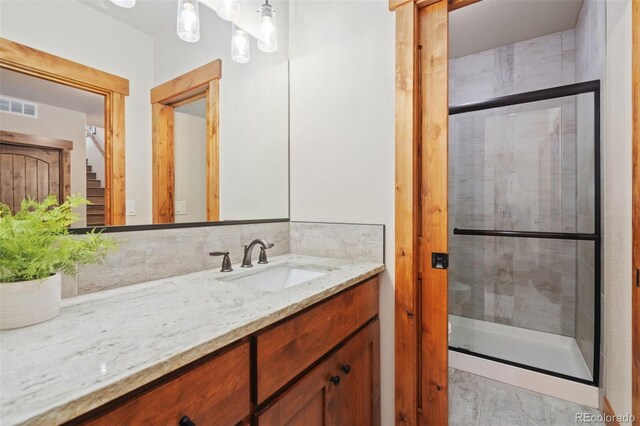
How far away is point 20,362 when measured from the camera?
520 mm

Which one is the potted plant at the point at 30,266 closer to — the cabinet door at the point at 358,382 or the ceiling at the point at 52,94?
the ceiling at the point at 52,94

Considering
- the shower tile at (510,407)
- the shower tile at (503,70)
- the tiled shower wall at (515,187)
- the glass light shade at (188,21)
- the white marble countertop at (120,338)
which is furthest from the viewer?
the shower tile at (503,70)

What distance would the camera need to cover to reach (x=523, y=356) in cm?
214

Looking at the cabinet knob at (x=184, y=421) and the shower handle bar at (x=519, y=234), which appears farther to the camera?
the shower handle bar at (x=519, y=234)

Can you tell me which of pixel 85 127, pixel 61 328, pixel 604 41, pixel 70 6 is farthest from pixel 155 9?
pixel 604 41

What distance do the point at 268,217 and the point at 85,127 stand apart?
34.0 inches

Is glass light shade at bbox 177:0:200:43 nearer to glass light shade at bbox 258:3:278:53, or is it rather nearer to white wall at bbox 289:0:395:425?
glass light shade at bbox 258:3:278:53

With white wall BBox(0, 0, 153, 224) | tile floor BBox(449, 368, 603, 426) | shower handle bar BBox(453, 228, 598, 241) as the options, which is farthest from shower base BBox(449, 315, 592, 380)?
white wall BBox(0, 0, 153, 224)

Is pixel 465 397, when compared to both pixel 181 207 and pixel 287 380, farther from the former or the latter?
pixel 181 207

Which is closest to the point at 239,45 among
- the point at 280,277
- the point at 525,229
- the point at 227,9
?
the point at 227,9

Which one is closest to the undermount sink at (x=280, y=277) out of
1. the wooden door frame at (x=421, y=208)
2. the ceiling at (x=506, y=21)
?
the wooden door frame at (x=421, y=208)

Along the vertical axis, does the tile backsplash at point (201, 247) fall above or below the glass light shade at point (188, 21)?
below

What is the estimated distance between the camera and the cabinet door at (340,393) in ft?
2.72

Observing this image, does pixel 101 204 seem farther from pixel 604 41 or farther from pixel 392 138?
pixel 604 41
